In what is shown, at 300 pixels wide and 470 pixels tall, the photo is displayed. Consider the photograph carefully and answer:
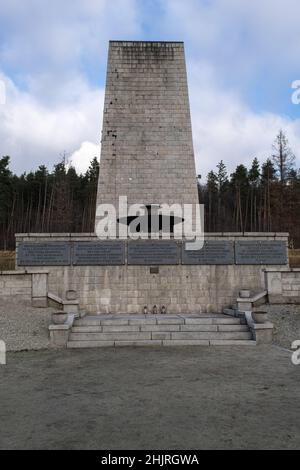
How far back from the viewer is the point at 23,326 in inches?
375

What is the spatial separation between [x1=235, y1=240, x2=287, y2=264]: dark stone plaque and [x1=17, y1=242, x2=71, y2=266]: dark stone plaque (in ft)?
17.8

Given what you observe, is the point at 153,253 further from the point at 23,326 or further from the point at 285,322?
the point at 23,326

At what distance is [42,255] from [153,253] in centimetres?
347

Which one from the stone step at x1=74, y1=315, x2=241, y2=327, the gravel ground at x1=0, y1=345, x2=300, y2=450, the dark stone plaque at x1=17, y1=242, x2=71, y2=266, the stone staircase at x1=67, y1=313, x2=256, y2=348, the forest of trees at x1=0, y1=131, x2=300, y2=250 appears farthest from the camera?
the forest of trees at x1=0, y1=131, x2=300, y2=250

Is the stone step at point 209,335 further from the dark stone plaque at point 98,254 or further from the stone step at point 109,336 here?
the dark stone plaque at point 98,254

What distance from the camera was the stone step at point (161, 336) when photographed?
8987 mm

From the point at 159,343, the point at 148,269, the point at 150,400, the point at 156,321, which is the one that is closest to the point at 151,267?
the point at 148,269

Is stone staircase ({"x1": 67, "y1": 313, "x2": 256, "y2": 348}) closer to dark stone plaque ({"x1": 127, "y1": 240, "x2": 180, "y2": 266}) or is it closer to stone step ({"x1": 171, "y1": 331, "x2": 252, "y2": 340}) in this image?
stone step ({"x1": 171, "y1": 331, "x2": 252, "y2": 340})

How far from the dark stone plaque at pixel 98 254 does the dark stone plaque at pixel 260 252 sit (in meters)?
3.74

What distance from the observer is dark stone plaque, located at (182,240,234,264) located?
1205 centimetres

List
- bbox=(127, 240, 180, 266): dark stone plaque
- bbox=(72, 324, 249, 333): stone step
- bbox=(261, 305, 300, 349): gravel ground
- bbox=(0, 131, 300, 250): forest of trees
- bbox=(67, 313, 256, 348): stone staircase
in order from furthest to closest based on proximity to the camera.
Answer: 1. bbox=(0, 131, 300, 250): forest of trees
2. bbox=(127, 240, 180, 266): dark stone plaque
3. bbox=(72, 324, 249, 333): stone step
4. bbox=(261, 305, 300, 349): gravel ground
5. bbox=(67, 313, 256, 348): stone staircase

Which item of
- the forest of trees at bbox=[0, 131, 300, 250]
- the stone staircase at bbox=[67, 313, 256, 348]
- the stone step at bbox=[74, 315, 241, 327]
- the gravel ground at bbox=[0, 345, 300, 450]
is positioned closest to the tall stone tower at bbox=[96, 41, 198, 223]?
the stone step at bbox=[74, 315, 241, 327]

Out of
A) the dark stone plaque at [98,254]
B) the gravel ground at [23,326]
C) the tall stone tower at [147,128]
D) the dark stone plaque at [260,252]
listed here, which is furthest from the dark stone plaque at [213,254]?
the gravel ground at [23,326]
